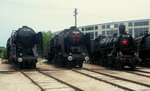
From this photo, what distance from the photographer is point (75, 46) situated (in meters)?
19.2

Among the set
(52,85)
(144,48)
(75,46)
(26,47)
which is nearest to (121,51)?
(75,46)

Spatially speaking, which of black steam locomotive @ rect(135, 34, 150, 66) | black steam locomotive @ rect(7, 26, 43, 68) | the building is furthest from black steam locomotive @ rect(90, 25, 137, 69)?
the building

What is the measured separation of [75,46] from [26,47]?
157 inches

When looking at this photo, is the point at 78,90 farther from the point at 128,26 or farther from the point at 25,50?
the point at 128,26

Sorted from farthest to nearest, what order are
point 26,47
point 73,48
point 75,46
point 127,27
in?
1. point 127,27
2. point 75,46
3. point 73,48
4. point 26,47

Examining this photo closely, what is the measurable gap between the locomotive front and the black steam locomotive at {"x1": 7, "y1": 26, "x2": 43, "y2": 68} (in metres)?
2.25

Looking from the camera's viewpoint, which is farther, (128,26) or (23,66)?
(128,26)

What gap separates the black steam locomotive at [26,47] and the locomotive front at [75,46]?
2.25 metres

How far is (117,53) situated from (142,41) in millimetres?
4789

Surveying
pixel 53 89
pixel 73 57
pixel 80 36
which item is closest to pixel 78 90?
pixel 53 89

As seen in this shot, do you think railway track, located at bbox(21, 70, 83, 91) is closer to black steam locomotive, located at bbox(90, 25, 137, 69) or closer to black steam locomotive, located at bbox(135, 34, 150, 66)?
black steam locomotive, located at bbox(90, 25, 137, 69)

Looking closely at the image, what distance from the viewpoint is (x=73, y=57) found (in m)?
18.3

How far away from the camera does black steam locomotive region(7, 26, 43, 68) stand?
57.8 ft

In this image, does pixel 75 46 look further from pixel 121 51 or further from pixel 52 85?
pixel 52 85
